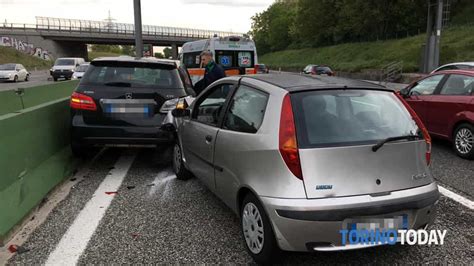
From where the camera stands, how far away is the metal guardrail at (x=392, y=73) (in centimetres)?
3459

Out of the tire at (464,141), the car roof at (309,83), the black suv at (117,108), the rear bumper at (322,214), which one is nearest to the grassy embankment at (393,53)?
the tire at (464,141)

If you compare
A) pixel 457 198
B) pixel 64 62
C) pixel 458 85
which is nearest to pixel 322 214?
pixel 457 198

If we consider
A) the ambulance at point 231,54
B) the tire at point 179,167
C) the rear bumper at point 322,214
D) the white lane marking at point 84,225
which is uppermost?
the ambulance at point 231,54

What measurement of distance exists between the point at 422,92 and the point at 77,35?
72.5 meters

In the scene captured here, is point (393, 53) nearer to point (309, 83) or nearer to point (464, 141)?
point (464, 141)

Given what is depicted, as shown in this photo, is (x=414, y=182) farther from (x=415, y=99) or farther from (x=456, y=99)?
(x=415, y=99)

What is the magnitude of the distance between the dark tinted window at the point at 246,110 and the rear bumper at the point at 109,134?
2354 mm

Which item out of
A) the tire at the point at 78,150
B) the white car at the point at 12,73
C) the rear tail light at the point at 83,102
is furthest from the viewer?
the white car at the point at 12,73

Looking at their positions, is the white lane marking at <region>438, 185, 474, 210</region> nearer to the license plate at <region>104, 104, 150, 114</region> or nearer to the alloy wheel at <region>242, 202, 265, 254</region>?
the alloy wheel at <region>242, 202, 265, 254</region>

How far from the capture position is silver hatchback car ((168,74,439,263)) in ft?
10.3

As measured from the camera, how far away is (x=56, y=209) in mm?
4824

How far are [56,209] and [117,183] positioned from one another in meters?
1.15

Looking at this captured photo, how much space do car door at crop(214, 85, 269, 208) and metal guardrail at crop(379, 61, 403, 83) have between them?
3282 centimetres

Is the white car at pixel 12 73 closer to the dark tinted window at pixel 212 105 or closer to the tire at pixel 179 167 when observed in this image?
the tire at pixel 179 167
